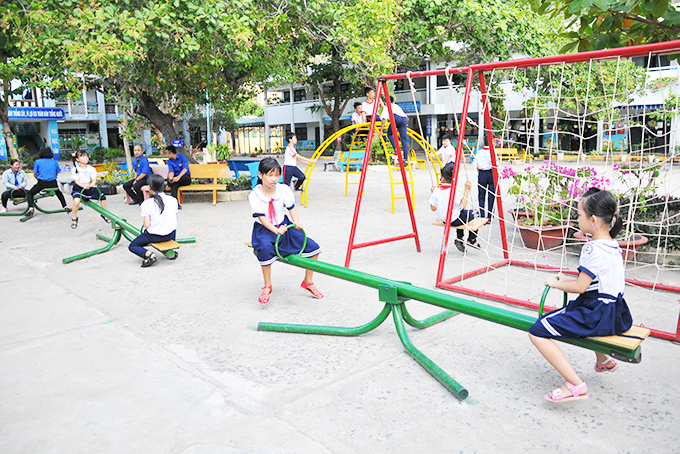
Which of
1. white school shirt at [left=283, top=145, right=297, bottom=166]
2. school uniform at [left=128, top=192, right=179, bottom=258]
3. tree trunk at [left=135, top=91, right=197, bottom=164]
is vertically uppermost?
tree trunk at [left=135, top=91, right=197, bottom=164]

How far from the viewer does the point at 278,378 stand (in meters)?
3.30

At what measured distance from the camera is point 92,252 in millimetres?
6773

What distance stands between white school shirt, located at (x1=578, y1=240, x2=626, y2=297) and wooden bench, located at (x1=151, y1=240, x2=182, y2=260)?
15.2 feet

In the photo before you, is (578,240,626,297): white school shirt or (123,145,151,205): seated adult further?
(123,145,151,205): seated adult

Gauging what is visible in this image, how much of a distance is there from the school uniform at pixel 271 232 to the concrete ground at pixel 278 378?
47 centimetres

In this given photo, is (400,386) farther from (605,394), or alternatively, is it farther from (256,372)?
(605,394)

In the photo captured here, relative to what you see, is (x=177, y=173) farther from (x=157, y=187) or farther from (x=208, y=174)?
(x=157, y=187)

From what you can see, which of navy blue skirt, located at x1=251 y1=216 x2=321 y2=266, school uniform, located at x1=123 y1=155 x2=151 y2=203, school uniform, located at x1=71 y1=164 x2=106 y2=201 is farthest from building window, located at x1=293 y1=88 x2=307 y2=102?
navy blue skirt, located at x1=251 y1=216 x2=321 y2=266

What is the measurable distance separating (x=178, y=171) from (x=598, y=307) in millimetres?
9592

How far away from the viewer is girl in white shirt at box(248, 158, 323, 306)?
459 cm

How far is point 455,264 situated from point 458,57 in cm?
1438

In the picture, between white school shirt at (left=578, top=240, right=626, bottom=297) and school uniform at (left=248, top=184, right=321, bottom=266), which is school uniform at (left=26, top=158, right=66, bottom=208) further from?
white school shirt at (left=578, top=240, right=626, bottom=297)

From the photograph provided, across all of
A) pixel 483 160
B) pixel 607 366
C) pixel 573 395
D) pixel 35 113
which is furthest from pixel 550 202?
pixel 35 113

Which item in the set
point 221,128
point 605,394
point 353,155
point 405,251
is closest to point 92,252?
point 405,251
